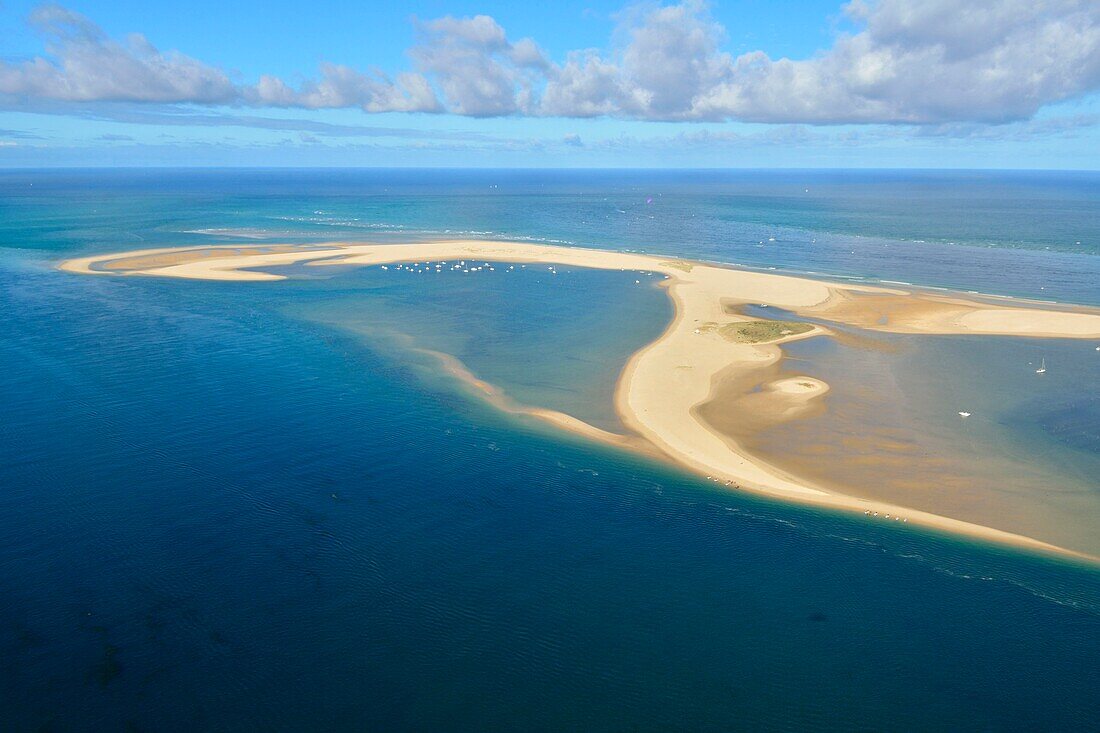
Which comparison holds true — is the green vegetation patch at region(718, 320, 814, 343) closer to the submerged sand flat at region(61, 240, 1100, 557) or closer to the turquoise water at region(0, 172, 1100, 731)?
the submerged sand flat at region(61, 240, 1100, 557)

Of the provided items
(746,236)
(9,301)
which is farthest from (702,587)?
(746,236)

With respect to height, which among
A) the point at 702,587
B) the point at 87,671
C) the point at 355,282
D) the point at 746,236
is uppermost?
the point at 746,236

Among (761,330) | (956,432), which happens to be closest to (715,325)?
(761,330)

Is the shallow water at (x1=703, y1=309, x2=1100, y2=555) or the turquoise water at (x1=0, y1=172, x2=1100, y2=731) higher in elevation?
the shallow water at (x1=703, y1=309, x2=1100, y2=555)

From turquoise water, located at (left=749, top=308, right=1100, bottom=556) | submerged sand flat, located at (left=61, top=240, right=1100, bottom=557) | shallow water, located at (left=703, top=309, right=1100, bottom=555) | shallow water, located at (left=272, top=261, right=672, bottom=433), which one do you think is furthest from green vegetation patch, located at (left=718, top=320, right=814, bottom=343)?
shallow water, located at (left=272, top=261, right=672, bottom=433)

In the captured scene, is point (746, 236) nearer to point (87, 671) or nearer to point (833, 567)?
point (833, 567)
